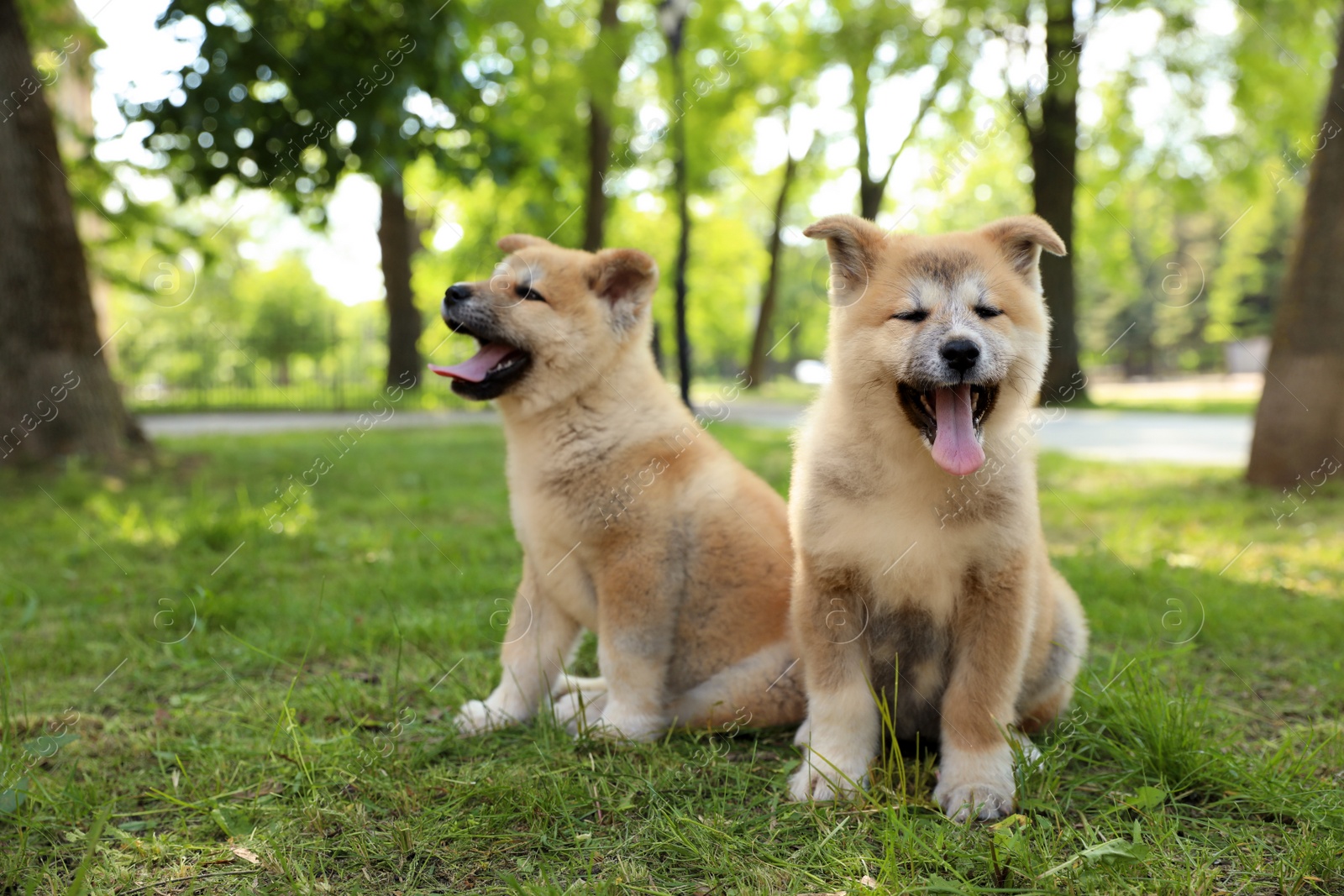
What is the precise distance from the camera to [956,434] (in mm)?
2672

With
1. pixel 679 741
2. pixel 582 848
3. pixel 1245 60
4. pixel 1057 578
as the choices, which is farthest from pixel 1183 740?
pixel 1245 60

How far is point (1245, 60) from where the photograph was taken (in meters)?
15.6

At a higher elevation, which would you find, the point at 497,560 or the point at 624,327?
the point at 624,327

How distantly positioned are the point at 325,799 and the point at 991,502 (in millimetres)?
2308

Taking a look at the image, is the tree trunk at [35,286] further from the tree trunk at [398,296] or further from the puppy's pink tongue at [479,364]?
the tree trunk at [398,296]

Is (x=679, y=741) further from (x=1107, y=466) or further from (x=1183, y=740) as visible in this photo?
(x=1107, y=466)

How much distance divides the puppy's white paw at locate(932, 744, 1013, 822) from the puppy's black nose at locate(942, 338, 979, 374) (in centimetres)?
124

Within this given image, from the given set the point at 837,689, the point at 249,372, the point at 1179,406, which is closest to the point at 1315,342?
the point at 837,689

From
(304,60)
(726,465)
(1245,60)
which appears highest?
(1245,60)

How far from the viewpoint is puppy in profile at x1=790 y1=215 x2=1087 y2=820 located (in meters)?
2.78

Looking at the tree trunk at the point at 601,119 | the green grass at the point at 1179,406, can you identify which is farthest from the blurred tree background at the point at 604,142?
the green grass at the point at 1179,406

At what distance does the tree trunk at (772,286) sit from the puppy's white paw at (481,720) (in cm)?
2217

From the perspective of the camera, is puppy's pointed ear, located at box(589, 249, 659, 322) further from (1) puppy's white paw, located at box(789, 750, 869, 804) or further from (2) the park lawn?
(1) puppy's white paw, located at box(789, 750, 869, 804)

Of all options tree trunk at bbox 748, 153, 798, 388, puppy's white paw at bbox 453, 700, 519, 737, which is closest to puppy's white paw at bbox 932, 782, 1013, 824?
puppy's white paw at bbox 453, 700, 519, 737
